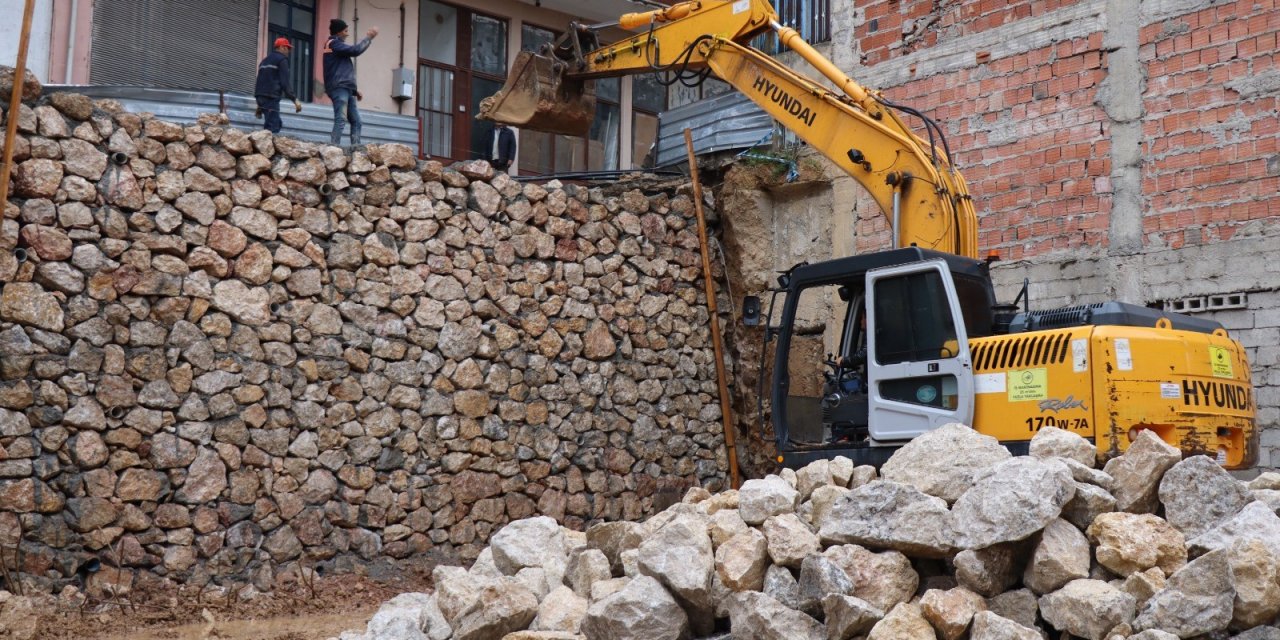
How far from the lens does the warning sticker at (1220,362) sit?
7.49 metres

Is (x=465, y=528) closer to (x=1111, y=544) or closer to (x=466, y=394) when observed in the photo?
(x=466, y=394)

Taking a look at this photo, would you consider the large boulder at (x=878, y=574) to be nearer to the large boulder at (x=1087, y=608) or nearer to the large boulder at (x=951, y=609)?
the large boulder at (x=951, y=609)

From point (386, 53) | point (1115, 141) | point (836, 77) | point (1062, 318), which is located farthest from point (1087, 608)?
point (386, 53)

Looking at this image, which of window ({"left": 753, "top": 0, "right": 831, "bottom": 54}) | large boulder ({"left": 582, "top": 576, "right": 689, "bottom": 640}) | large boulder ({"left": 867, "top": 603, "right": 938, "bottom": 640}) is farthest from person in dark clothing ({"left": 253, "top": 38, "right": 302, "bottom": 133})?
large boulder ({"left": 867, "top": 603, "right": 938, "bottom": 640})

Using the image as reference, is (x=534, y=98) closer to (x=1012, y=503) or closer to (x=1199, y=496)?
(x=1012, y=503)

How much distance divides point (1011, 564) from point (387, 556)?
20.1ft

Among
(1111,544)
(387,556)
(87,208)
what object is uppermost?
(87,208)

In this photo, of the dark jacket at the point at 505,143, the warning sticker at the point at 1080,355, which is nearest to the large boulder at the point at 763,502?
the warning sticker at the point at 1080,355

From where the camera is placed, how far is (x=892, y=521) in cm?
547

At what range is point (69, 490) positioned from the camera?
344 inches

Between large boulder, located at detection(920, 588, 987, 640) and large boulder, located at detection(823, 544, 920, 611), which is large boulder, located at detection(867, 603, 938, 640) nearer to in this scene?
large boulder, located at detection(920, 588, 987, 640)

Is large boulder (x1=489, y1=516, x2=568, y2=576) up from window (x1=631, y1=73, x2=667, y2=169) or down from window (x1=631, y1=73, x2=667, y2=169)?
down

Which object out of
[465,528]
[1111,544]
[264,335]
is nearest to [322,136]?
[264,335]

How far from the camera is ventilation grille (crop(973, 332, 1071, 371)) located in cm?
721
